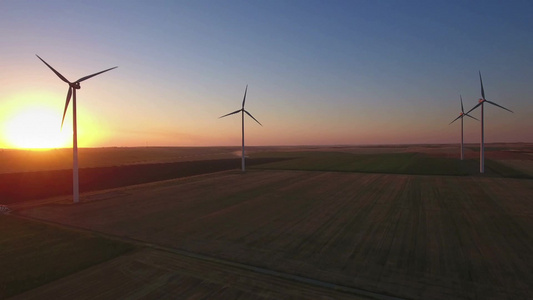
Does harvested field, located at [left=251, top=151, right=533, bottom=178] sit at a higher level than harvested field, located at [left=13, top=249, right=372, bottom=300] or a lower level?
higher

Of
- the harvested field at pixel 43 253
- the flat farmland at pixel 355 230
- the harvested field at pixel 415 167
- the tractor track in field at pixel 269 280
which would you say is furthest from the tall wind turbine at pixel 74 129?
the harvested field at pixel 415 167

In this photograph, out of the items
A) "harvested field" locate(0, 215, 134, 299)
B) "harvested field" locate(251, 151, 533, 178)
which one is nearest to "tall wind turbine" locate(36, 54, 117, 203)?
"harvested field" locate(0, 215, 134, 299)

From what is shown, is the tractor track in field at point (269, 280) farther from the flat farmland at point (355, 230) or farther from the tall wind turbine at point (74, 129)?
the tall wind turbine at point (74, 129)

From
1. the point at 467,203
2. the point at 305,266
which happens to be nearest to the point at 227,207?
the point at 305,266

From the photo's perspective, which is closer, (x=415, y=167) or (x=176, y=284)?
(x=176, y=284)

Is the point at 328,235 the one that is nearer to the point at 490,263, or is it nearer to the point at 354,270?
the point at 354,270

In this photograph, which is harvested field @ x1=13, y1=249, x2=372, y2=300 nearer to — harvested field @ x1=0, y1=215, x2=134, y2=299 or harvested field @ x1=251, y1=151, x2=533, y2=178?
harvested field @ x1=0, y1=215, x2=134, y2=299

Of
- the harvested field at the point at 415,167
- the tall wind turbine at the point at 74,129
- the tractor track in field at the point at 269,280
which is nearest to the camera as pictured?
the tractor track in field at the point at 269,280

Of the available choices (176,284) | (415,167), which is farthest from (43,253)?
(415,167)

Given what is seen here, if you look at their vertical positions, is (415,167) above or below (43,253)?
above

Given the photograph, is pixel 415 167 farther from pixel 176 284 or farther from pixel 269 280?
pixel 176 284
